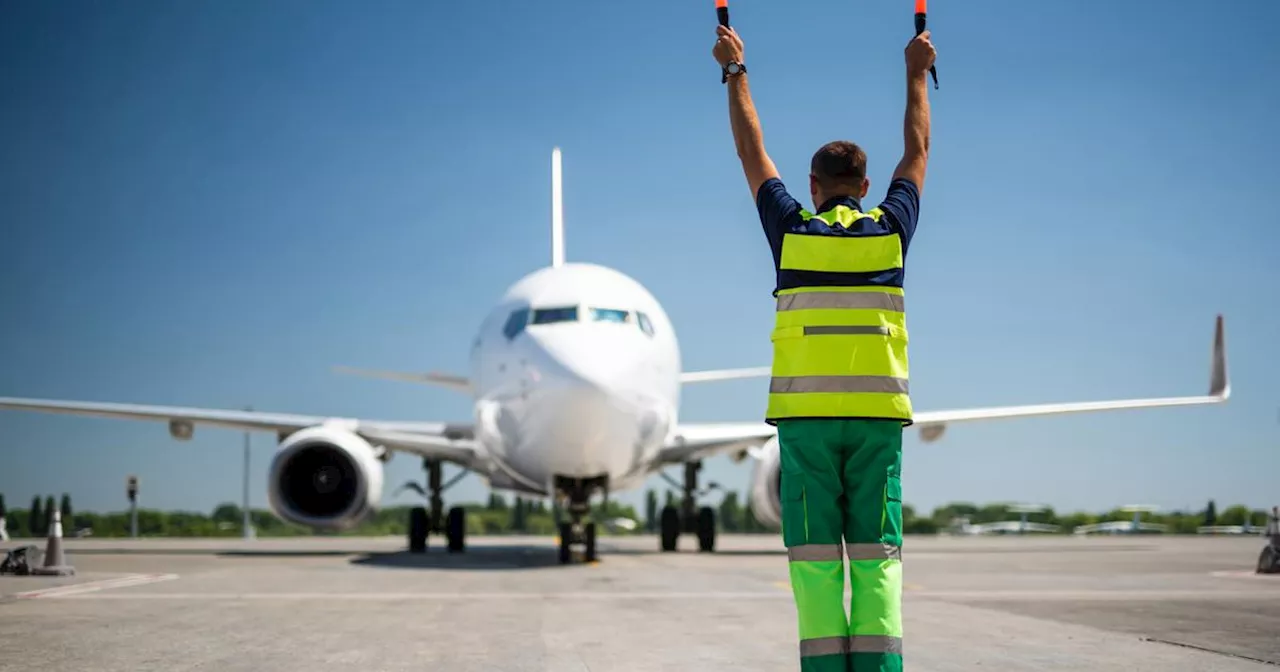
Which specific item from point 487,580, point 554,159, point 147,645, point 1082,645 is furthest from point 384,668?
point 554,159

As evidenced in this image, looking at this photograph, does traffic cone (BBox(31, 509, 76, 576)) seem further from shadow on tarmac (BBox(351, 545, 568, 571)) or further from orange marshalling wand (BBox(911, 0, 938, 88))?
orange marshalling wand (BBox(911, 0, 938, 88))

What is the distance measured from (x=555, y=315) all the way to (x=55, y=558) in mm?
6087

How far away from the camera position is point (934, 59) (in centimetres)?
368

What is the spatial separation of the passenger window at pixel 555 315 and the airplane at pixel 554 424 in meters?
0.02

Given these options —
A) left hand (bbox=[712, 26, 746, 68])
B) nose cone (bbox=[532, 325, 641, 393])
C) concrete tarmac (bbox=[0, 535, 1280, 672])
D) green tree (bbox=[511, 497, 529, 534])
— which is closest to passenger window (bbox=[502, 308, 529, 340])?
nose cone (bbox=[532, 325, 641, 393])

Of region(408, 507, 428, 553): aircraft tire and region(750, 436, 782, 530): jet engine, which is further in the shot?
region(408, 507, 428, 553): aircraft tire

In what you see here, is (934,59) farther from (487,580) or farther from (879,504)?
(487,580)

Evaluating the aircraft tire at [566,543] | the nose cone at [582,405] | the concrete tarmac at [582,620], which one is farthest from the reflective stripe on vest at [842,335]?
the aircraft tire at [566,543]

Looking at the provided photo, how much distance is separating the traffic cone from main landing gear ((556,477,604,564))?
17.9 feet

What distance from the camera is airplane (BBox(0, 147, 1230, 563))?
13781 mm

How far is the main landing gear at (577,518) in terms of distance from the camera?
14484mm

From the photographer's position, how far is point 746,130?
3.53m

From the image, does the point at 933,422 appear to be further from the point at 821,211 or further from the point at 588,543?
the point at 821,211

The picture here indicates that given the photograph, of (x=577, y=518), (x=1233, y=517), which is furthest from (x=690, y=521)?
(x=1233, y=517)
